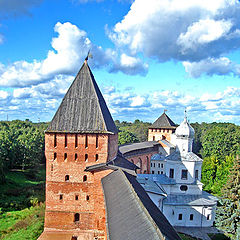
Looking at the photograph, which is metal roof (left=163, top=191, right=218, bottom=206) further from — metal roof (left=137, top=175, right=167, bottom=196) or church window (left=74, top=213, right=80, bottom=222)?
church window (left=74, top=213, right=80, bottom=222)

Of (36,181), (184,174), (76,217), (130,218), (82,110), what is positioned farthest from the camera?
(36,181)

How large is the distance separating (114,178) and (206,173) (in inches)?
1111

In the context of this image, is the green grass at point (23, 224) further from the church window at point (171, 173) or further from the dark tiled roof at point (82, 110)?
the church window at point (171, 173)

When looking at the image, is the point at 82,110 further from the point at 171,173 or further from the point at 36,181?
the point at 36,181

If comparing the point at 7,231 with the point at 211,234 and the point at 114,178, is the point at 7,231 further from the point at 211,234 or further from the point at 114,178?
the point at 211,234

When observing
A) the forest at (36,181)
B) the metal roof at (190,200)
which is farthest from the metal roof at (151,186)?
the forest at (36,181)

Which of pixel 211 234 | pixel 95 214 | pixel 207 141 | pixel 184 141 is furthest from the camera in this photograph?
pixel 207 141

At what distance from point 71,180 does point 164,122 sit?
2942 cm

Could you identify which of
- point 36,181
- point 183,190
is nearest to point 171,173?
point 183,190

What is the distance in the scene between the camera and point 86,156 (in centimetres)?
1302

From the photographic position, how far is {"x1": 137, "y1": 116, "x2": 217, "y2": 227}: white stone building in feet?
71.4

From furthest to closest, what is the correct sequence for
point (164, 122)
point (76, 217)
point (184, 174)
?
1. point (164, 122)
2. point (184, 174)
3. point (76, 217)

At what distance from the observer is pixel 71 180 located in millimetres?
13164

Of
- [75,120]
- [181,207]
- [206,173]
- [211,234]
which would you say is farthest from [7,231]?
[206,173]
